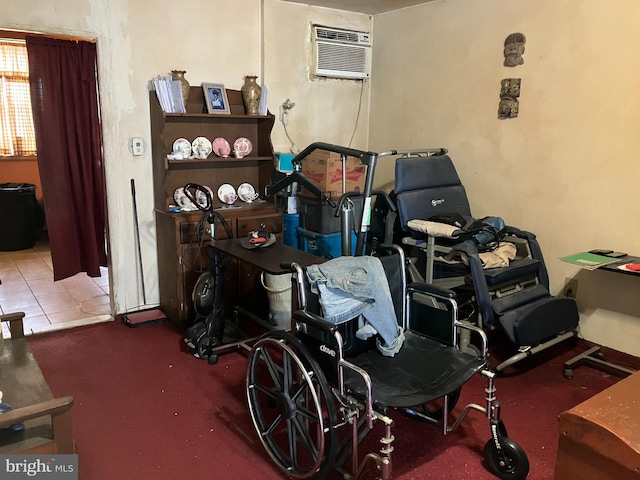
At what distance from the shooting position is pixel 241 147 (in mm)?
4031

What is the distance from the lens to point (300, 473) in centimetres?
210

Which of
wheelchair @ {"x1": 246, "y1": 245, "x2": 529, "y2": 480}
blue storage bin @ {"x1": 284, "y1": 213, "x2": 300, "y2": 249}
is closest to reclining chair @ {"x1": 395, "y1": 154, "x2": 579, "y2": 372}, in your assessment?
wheelchair @ {"x1": 246, "y1": 245, "x2": 529, "y2": 480}

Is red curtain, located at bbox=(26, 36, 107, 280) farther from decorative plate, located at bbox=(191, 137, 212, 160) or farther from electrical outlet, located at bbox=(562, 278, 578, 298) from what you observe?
electrical outlet, located at bbox=(562, 278, 578, 298)

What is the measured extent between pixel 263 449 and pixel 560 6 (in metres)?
3.18

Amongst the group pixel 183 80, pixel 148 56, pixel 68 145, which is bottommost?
pixel 68 145

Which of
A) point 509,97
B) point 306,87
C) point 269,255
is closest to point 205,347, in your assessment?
point 269,255

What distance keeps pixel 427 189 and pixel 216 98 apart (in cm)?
166

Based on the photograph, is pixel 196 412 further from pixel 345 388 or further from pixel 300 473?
pixel 345 388

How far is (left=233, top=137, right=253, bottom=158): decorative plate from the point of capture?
4.01 meters

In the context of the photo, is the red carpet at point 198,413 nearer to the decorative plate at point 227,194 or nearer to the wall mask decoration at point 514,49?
the decorative plate at point 227,194

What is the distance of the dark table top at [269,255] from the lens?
275cm

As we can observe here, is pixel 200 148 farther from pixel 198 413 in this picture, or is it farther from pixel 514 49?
pixel 514 49

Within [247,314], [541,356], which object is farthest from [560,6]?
[247,314]

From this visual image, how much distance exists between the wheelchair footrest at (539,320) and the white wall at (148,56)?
93.2 inches
